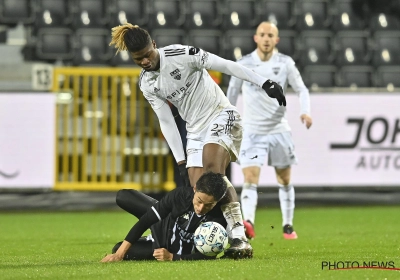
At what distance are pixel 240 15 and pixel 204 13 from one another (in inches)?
26.8

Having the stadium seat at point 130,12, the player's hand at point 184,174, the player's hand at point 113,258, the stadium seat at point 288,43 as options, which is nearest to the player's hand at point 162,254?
the player's hand at point 113,258

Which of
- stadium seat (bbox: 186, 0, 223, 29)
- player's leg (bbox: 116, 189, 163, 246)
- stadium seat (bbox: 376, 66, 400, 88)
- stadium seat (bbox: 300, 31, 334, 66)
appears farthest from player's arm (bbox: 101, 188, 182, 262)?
stadium seat (bbox: 376, 66, 400, 88)

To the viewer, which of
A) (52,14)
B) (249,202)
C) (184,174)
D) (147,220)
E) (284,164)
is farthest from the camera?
(52,14)

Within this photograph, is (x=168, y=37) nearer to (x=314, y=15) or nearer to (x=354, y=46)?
(x=314, y=15)

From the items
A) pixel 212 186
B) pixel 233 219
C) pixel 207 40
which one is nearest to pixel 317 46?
pixel 207 40

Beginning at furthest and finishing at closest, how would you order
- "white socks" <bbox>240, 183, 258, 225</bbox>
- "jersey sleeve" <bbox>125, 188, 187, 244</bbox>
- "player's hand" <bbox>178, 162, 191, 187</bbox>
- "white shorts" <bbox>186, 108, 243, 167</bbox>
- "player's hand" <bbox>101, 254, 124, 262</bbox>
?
"white socks" <bbox>240, 183, 258, 225</bbox> < "player's hand" <bbox>178, 162, 191, 187</bbox> < "white shorts" <bbox>186, 108, 243, 167</bbox> < "player's hand" <bbox>101, 254, 124, 262</bbox> < "jersey sleeve" <bbox>125, 188, 187, 244</bbox>

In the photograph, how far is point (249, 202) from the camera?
838cm

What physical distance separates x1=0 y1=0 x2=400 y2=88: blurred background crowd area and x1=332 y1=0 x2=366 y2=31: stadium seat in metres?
0.02

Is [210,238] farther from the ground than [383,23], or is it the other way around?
[383,23]

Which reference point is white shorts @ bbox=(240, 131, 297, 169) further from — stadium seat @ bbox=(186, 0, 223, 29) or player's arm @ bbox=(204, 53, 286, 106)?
stadium seat @ bbox=(186, 0, 223, 29)

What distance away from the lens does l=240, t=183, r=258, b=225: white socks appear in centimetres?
834

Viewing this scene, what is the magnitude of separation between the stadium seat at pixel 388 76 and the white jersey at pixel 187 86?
8938mm

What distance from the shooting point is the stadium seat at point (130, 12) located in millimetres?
14820

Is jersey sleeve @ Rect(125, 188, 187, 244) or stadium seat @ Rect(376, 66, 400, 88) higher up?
stadium seat @ Rect(376, 66, 400, 88)
